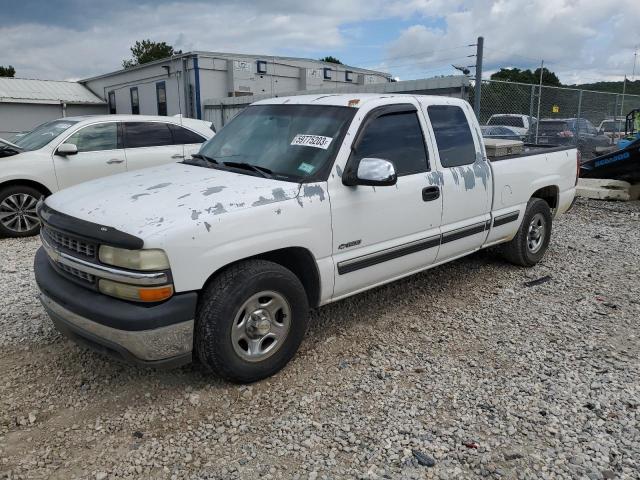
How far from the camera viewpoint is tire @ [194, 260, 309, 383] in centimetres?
309

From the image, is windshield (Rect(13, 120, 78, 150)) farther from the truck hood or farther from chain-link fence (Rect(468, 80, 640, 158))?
chain-link fence (Rect(468, 80, 640, 158))

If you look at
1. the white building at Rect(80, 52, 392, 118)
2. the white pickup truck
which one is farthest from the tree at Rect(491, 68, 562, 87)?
the white pickup truck

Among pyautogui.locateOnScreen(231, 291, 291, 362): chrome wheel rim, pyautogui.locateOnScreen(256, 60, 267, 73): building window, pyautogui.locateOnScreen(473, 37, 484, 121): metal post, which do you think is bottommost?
pyautogui.locateOnScreen(231, 291, 291, 362): chrome wheel rim

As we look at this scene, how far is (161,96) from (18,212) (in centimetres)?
1671

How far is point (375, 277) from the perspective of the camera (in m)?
4.04

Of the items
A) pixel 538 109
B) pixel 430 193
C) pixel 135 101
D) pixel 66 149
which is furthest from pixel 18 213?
pixel 135 101

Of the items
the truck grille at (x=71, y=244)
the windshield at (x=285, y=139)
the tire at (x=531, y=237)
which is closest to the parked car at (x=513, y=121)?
the tire at (x=531, y=237)

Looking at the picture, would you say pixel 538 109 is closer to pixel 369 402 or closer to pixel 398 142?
pixel 398 142

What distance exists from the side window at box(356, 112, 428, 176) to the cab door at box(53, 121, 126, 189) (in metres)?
5.16

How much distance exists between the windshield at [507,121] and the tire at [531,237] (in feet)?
26.5

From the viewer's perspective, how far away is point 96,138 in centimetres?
791

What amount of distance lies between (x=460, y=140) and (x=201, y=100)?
17014 mm

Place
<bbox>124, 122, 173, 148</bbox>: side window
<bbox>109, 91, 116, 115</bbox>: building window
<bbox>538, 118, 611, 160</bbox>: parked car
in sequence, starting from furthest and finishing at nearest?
<bbox>109, 91, 116, 115</bbox>: building window
<bbox>538, 118, 611, 160</bbox>: parked car
<bbox>124, 122, 173, 148</bbox>: side window

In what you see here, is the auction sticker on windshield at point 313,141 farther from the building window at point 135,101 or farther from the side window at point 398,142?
the building window at point 135,101
